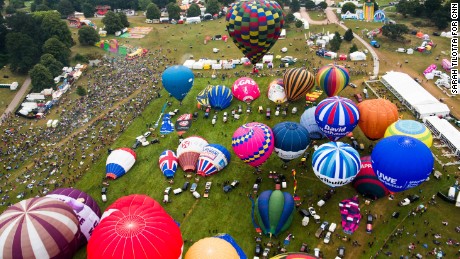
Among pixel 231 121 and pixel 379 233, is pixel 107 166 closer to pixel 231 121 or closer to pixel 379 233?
pixel 231 121

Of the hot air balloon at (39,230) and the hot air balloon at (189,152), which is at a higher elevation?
the hot air balloon at (39,230)

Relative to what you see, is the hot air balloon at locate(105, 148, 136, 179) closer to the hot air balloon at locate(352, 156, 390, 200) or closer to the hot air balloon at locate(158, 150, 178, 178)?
the hot air balloon at locate(158, 150, 178, 178)

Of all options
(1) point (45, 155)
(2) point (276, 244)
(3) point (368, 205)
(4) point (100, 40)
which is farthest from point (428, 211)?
(4) point (100, 40)

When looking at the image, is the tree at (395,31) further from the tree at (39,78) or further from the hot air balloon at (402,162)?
the tree at (39,78)

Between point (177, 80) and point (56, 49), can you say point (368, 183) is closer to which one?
point (177, 80)

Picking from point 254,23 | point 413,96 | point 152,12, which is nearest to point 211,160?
point 254,23

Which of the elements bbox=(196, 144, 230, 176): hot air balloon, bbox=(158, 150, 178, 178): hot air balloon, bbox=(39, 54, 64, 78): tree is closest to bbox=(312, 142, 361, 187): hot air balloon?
bbox=(196, 144, 230, 176): hot air balloon

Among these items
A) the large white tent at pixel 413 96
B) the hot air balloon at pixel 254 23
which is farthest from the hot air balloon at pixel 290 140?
the large white tent at pixel 413 96
